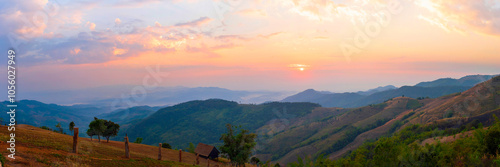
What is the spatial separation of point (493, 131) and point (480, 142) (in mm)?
1753

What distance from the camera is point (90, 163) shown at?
2366cm

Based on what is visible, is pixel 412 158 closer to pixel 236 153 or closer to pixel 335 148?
pixel 236 153

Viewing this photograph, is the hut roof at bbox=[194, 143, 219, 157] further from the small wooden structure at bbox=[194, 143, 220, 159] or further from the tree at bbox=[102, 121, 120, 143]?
the tree at bbox=[102, 121, 120, 143]

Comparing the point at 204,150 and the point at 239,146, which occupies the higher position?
the point at 239,146

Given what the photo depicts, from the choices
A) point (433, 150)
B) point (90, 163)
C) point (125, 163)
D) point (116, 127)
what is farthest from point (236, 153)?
point (433, 150)

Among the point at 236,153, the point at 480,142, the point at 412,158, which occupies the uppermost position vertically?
the point at 480,142

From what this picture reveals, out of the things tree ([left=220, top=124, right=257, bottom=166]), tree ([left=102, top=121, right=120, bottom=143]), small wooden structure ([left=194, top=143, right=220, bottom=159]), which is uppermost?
tree ([left=102, top=121, right=120, bottom=143])

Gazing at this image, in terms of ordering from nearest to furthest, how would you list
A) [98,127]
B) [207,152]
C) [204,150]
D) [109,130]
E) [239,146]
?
[98,127], [239,146], [109,130], [207,152], [204,150]

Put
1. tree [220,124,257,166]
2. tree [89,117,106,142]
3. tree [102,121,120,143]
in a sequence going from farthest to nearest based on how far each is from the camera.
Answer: tree [102,121,120,143] < tree [89,117,106,142] < tree [220,124,257,166]

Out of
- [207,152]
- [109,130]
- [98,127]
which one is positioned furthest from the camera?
[207,152]

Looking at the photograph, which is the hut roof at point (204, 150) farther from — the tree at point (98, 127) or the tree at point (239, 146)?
the tree at point (98, 127)

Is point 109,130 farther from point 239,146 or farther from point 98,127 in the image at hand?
point 239,146

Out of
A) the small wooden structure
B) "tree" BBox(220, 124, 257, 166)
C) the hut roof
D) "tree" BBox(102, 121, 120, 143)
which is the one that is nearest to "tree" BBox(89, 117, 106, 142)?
"tree" BBox(102, 121, 120, 143)

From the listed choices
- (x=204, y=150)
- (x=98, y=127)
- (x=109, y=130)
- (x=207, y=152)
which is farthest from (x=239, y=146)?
(x=98, y=127)
